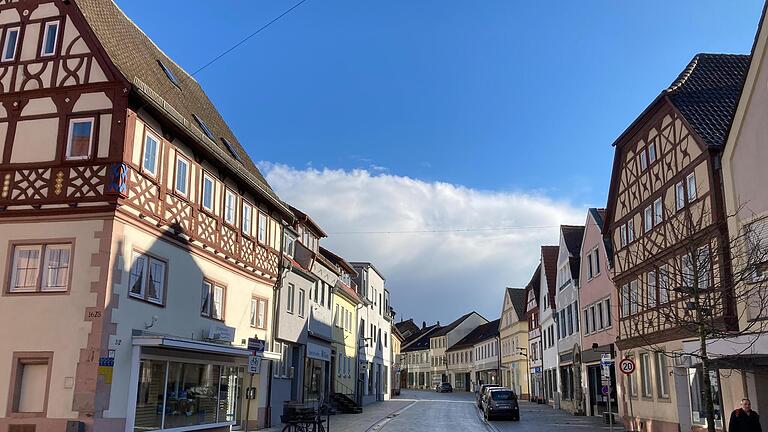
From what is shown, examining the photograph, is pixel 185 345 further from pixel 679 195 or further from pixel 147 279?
pixel 679 195

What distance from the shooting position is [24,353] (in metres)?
16.2

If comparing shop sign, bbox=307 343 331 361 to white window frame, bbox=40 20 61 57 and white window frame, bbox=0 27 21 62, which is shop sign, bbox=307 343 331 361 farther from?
white window frame, bbox=0 27 21 62

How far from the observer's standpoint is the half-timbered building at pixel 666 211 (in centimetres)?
2117

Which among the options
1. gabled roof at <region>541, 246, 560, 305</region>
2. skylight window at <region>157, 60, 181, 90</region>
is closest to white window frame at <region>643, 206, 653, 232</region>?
skylight window at <region>157, 60, 181, 90</region>

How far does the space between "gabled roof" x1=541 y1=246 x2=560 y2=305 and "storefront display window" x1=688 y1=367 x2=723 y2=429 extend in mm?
25433

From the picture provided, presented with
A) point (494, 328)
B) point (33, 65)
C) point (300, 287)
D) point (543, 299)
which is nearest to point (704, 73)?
point (300, 287)

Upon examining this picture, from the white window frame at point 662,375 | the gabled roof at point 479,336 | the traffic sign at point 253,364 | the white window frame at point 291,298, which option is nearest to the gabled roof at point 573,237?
the white window frame at point 662,375

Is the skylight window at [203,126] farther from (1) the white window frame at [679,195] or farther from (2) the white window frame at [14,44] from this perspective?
(1) the white window frame at [679,195]

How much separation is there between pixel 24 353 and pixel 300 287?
1498cm

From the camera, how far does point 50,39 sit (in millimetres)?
18500

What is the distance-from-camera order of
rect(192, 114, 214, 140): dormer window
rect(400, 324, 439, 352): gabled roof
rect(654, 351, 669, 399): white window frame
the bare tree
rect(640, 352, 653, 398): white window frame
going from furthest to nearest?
rect(400, 324, 439, 352): gabled roof, rect(640, 352, 653, 398): white window frame, rect(654, 351, 669, 399): white window frame, rect(192, 114, 214, 140): dormer window, the bare tree

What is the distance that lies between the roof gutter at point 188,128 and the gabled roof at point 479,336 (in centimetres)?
6190

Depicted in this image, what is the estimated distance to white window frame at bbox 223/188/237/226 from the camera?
75.3 feet

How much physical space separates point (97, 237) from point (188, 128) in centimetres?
444
